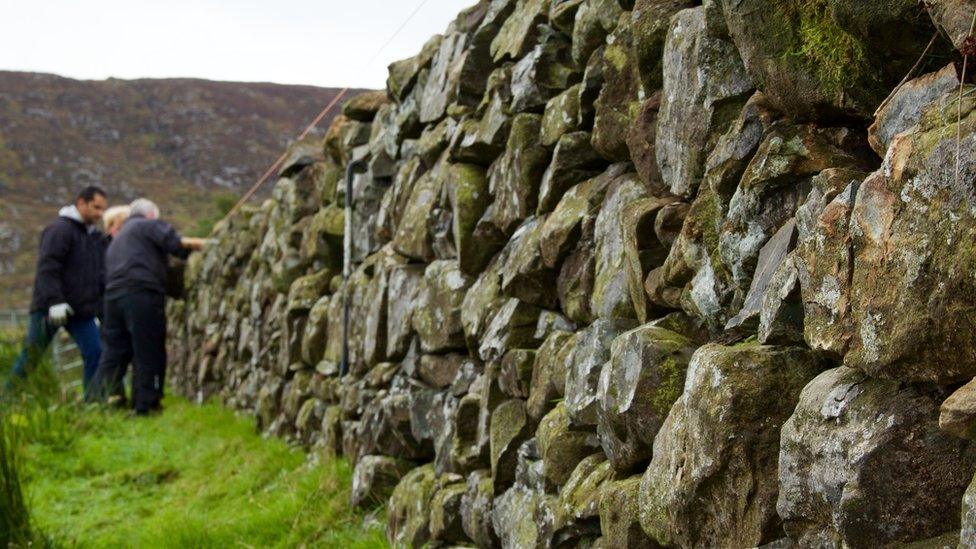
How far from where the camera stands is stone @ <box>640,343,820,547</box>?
6.47ft

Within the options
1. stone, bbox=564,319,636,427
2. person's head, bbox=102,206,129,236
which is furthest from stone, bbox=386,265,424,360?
person's head, bbox=102,206,129,236

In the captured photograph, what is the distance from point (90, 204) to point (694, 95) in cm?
838

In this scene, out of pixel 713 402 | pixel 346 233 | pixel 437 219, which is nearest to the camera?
pixel 713 402

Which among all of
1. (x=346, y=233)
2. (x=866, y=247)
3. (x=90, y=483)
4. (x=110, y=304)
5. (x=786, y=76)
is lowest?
(x=90, y=483)

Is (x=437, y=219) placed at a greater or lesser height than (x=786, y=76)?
lesser

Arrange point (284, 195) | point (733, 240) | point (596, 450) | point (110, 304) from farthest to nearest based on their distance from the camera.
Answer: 1. point (110, 304)
2. point (284, 195)
3. point (596, 450)
4. point (733, 240)

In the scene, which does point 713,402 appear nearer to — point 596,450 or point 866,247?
point 866,247

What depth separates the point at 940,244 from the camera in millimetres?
1562

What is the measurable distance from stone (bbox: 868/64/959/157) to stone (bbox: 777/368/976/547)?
449 mm

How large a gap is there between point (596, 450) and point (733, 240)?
0.93m

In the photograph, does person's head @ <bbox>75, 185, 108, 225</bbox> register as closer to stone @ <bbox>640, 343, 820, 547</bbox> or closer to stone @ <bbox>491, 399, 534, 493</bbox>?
stone @ <bbox>491, 399, 534, 493</bbox>

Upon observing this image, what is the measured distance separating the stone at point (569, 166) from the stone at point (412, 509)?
142 cm

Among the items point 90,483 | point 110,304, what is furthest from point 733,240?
point 110,304

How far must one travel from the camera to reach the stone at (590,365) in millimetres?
2797
